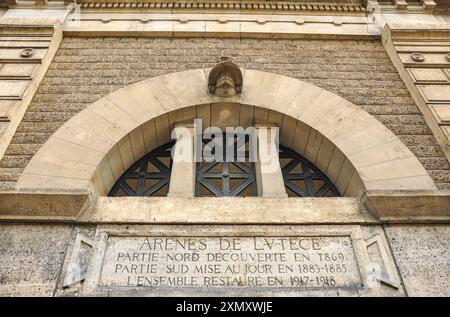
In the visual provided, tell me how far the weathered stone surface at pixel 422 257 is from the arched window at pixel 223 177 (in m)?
1.43

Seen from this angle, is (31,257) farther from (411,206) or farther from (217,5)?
(217,5)

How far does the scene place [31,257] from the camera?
181 inches

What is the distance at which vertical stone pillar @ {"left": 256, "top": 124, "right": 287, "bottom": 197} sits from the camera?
575cm

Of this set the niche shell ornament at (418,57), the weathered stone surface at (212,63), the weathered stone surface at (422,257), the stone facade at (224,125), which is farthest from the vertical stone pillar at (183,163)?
the niche shell ornament at (418,57)

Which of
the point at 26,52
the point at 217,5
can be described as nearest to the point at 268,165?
the point at 217,5

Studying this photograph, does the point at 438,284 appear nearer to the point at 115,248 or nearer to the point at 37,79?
the point at 115,248

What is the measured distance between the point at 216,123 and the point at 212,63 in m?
1.21

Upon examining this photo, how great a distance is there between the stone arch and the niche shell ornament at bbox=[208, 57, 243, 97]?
4.1 inches

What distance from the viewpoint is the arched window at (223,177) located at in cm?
621

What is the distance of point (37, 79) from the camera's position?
663 centimetres

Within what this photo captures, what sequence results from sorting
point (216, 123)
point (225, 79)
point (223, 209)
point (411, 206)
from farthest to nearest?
1. point (216, 123)
2. point (225, 79)
3. point (223, 209)
4. point (411, 206)

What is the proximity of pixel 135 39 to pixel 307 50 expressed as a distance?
328 cm

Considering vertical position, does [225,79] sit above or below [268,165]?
above

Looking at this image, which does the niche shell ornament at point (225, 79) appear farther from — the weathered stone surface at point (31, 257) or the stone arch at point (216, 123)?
the weathered stone surface at point (31, 257)
